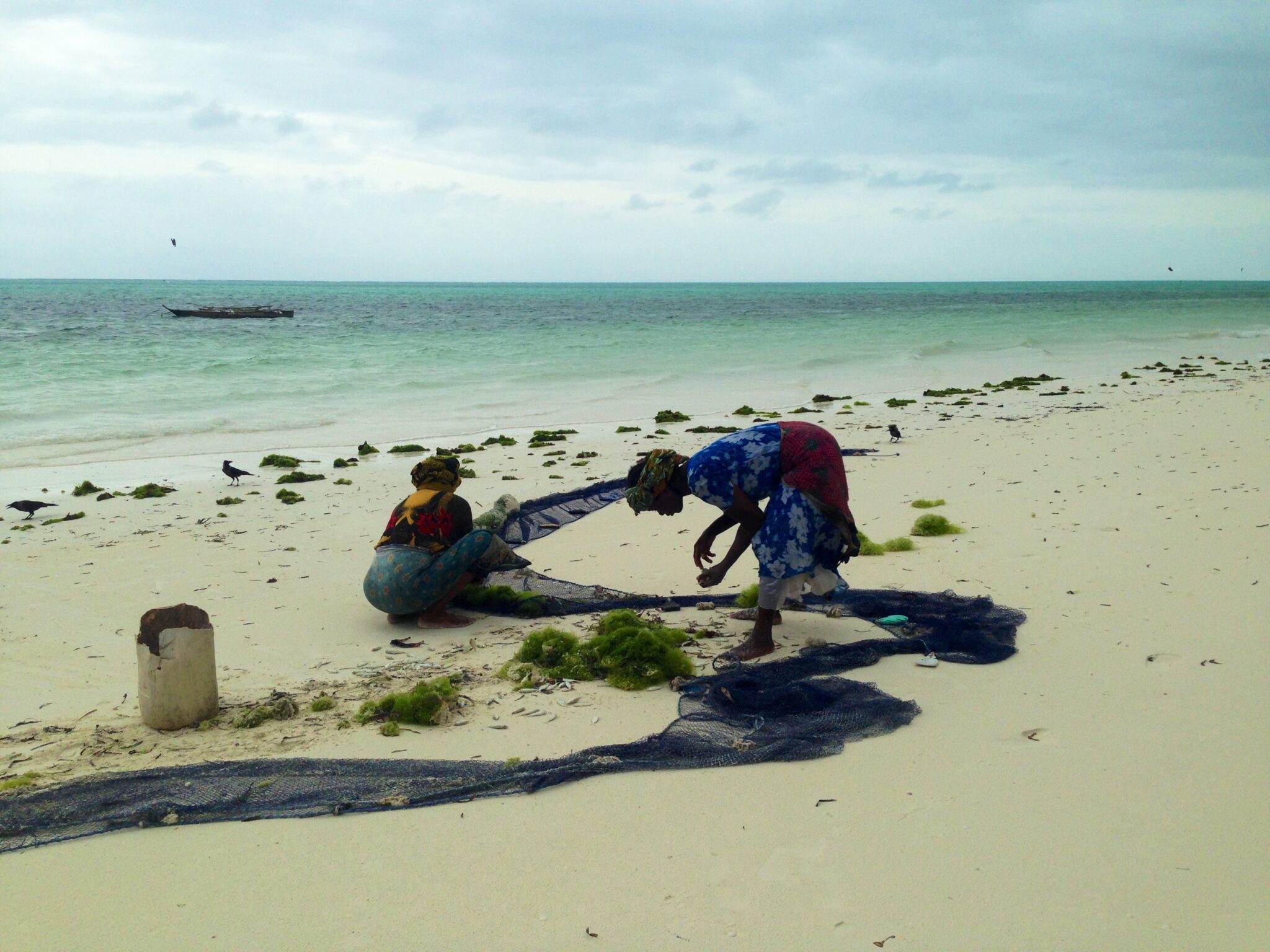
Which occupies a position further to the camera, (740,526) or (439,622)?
(439,622)

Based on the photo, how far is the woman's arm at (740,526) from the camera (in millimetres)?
4562

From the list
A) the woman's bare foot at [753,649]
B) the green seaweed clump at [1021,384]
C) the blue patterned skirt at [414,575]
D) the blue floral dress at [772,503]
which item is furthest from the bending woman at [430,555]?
the green seaweed clump at [1021,384]

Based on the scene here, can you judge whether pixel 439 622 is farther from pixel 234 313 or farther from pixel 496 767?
pixel 234 313

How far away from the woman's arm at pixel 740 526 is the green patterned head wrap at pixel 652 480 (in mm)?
347

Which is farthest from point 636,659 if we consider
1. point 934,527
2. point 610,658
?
point 934,527

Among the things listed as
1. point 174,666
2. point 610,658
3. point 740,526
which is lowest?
point 610,658

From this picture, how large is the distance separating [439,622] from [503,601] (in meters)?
0.41

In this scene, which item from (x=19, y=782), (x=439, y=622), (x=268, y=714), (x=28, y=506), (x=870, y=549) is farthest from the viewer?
(x=28, y=506)

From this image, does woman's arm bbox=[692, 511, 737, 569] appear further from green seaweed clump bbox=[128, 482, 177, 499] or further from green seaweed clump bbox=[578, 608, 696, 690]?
green seaweed clump bbox=[128, 482, 177, 499]

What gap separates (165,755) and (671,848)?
7.11ft

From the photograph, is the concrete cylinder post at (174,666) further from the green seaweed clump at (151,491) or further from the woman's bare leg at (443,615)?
the green seaweed clump at (151,491)

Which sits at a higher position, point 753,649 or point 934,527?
point 934,527

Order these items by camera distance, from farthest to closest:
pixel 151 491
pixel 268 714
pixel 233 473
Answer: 1. pixel 233 473
2. pixel 151 491
3. pixel 268 714

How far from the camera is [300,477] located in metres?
9.90
